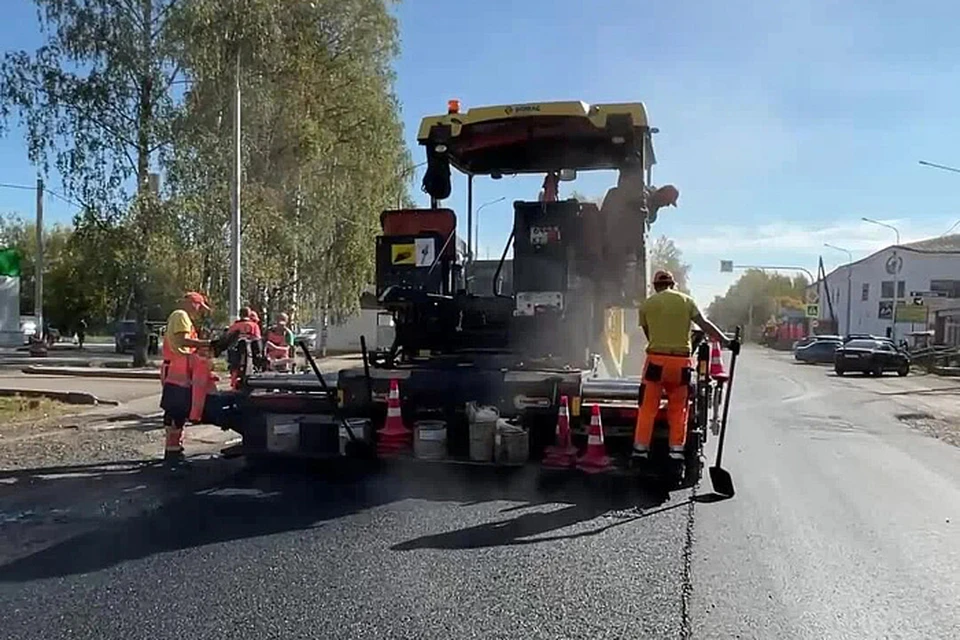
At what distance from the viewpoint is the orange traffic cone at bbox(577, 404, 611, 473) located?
8.00 metres

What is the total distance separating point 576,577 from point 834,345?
1705 inches

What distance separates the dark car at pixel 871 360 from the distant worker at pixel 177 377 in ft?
98.6

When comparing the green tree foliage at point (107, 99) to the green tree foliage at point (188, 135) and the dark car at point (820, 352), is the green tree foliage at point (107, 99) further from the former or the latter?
the dark car at point (820, 352)

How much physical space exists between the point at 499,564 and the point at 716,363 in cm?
358

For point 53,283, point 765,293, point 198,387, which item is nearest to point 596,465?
point 198,387

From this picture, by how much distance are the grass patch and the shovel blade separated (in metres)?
9.24

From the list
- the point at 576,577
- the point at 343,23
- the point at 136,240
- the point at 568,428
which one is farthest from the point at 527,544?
the point at 343,23

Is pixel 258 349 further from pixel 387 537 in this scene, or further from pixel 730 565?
pixel 730 565

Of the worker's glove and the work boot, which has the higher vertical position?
the worker's glove

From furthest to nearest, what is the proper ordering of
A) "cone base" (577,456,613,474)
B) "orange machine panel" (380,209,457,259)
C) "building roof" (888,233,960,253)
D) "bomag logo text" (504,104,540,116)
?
"building roof" (888,233,960,253), "orange machine panel" (380,209,457,259), "bomag logo text" (504,104,540,116), "cone base" (577,456,613,474)

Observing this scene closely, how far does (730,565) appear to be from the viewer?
6.10 meters

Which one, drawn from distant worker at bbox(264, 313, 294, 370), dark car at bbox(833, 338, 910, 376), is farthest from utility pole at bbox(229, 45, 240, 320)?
dark car at bbox(833, 338, 910, 376)

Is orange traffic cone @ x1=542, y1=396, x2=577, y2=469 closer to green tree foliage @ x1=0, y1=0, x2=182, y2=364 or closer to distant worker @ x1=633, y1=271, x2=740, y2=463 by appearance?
distant worker @ x1=633, y1=271, x2=740, y2=463

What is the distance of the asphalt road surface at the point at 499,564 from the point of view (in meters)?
4.90
